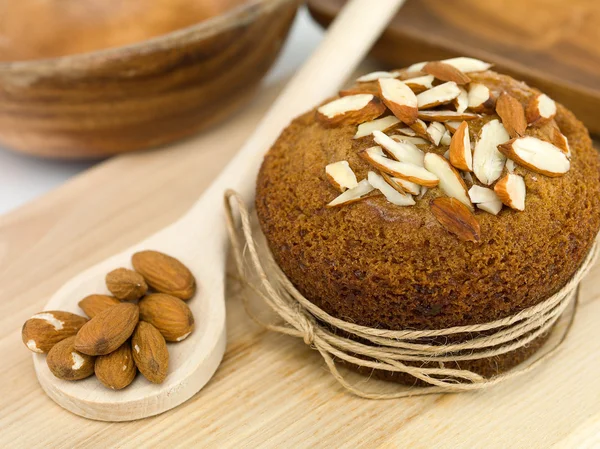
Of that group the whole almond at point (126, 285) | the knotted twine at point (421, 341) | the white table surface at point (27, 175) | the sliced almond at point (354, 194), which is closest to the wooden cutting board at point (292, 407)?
the knotted twine at point (421, 341)

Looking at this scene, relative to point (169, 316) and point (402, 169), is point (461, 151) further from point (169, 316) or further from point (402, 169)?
point (169, 316)

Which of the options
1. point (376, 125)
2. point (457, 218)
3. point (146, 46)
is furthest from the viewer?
point (146, 46)

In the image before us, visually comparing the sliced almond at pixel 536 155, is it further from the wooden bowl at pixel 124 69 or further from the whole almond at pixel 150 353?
the wooden bowl at pixel 124 69

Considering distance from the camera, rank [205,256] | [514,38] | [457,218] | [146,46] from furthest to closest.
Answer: [514,38], [146,46], [205,256], [457,218]

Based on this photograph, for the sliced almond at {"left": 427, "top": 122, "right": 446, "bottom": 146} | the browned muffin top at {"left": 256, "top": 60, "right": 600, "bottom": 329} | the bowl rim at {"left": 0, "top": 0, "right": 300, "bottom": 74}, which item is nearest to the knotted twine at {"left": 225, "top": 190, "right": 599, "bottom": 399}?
the browned muffin top at {"left": 256, "top": 60, "right": 600, "bottom": 329}

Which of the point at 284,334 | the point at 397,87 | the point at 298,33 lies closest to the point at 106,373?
the point at 284,334

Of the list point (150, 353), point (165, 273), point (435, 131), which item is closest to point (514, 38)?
point (435, 131)

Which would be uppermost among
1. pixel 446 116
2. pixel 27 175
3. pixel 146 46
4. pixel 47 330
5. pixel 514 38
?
pixel 446 116
